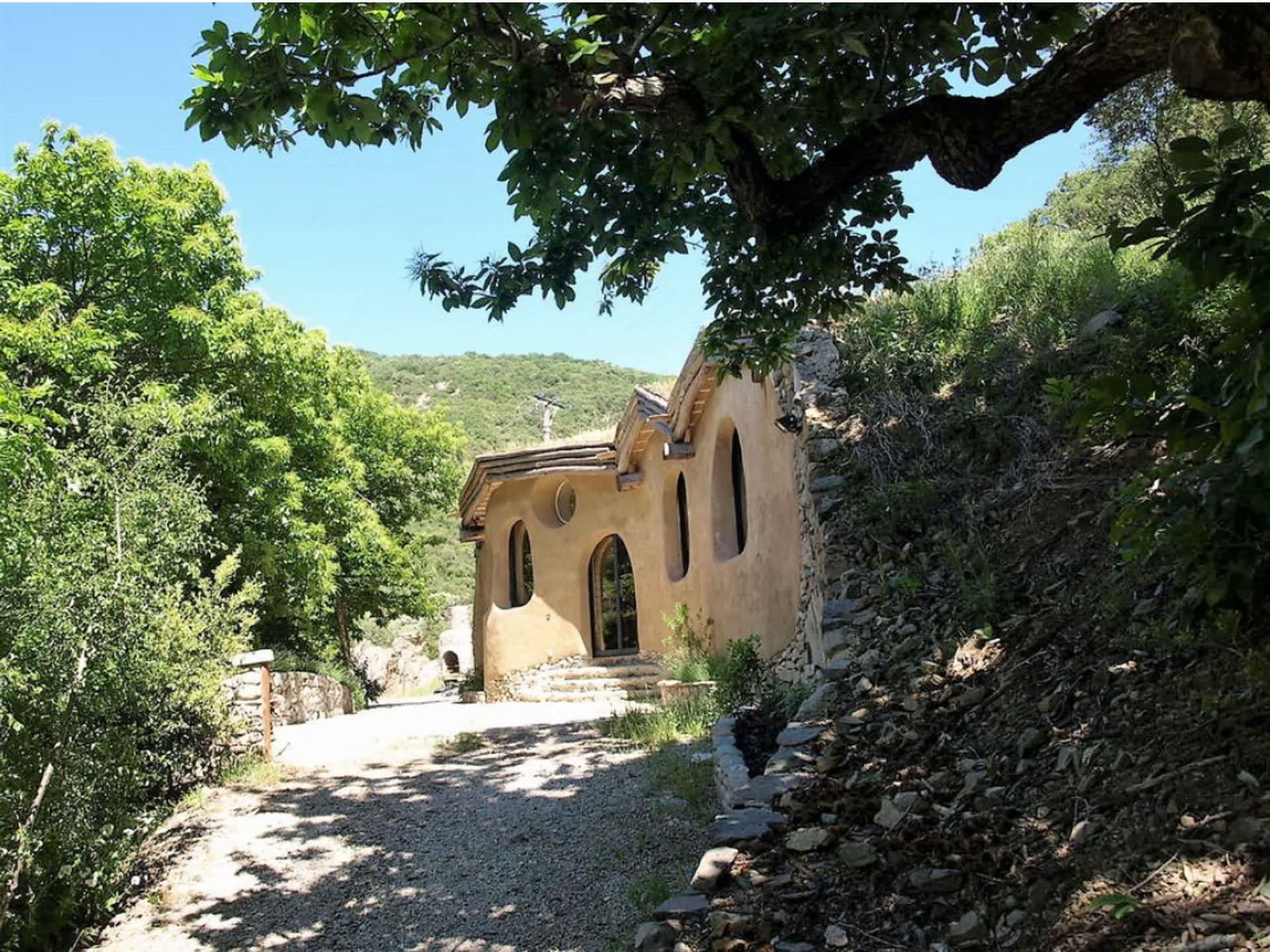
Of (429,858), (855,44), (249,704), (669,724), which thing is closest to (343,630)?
(249,704)

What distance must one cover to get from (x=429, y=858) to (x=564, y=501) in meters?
11.6

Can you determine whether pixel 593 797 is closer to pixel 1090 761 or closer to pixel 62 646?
pixel 62 646

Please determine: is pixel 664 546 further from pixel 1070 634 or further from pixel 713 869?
pixel 713 869

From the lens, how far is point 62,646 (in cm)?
542

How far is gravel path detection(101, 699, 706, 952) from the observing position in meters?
5.06

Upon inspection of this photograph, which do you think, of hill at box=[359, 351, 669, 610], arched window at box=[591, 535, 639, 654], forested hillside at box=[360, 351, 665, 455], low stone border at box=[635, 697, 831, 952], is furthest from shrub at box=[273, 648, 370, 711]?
forested hillside at box=[360, 351, 665, 455]

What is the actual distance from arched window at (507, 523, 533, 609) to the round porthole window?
0.79 m

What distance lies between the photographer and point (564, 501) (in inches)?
693

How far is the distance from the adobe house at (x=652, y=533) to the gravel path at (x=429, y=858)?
6.91 ft

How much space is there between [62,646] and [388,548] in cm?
1341

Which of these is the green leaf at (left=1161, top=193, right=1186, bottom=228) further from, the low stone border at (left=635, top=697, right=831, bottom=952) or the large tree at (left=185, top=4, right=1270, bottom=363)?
the low stone border at (left=635, top=697, right=831, bottom=952)

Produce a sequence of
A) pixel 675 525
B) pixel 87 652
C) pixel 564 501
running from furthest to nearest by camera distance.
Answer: pixel 564 501 → pixel 675 525 → pixel 87 652

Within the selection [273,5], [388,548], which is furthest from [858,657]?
[388,548]

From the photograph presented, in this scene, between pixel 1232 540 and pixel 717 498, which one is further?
pixel 717 498
